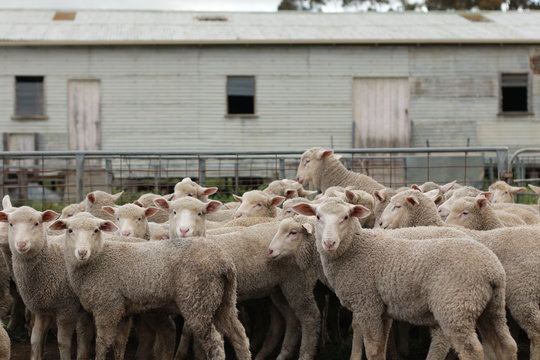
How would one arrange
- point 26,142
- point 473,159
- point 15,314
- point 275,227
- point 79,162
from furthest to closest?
1. point 26,142
2. point 473,159
3. point 79,162
4. point 15,314
5. point 275,227

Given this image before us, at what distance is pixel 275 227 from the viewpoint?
8.45m

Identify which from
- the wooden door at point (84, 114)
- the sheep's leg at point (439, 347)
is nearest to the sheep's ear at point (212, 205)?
the sheep's leg at point (439, 347)

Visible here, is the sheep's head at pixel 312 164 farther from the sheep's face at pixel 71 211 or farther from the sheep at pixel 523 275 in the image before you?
the sheep at pixel 523 275

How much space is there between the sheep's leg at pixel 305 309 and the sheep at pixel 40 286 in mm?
1978

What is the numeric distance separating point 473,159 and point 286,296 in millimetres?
12093

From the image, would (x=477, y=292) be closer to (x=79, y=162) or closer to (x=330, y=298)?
(x=330, y=298)

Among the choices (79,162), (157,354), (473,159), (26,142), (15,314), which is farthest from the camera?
(26,142)

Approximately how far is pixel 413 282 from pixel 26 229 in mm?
3528

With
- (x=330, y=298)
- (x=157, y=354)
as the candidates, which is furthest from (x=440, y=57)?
(x=157, y=354)

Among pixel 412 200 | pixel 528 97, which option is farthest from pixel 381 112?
pixel 412 200

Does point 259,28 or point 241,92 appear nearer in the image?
point 241,92

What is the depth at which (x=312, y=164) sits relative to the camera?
1253cm

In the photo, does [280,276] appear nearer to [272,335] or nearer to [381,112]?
[272,335]

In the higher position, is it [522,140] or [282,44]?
[282,44]
